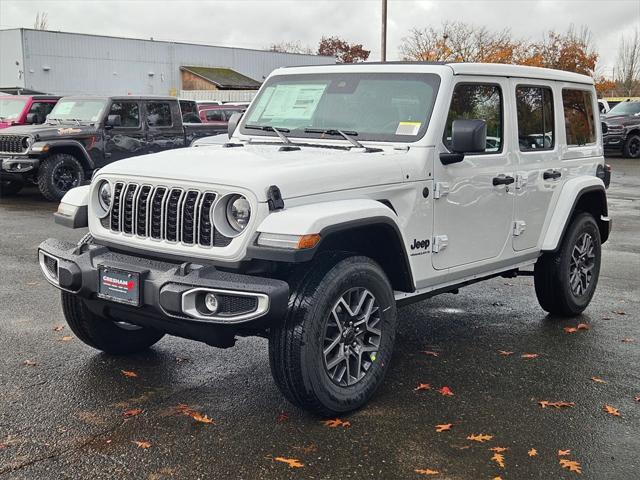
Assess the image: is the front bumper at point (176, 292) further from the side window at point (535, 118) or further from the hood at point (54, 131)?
the hood at point (54, 131)

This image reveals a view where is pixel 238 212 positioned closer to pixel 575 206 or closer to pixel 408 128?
pixel 408 128

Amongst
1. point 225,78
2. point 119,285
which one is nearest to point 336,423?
point 119,285

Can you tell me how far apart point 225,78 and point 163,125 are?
3762cm

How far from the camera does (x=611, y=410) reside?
4.48m

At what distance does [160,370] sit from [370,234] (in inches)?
66.1

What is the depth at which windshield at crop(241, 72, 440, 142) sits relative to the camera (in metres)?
5.00

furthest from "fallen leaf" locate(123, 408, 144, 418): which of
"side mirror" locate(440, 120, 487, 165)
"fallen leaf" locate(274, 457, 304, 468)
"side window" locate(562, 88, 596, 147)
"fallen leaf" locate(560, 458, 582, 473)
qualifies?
"side window" locate(562, 88, 596, 147)

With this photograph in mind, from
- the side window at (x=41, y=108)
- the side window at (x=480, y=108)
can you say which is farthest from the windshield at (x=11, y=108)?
the side window at (x=480, y=108)

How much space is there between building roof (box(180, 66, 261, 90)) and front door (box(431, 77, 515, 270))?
146ft

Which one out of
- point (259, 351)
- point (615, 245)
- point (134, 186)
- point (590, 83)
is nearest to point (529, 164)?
point (590, 83)

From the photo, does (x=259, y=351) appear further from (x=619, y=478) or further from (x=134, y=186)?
(x=619, y=478)

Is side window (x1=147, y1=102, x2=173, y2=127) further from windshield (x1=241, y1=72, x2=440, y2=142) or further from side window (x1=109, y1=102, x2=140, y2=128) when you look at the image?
windshield (x1=241, y1=72, x2=440, y2=142)

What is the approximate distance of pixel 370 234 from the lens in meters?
4.53

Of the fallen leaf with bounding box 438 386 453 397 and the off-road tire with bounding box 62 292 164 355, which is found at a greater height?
the off-road tire with bounding box 62 292 164 355
